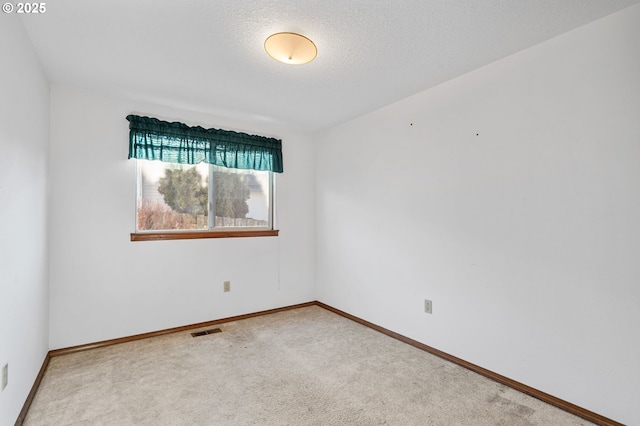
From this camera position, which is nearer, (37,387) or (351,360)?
(37,387)

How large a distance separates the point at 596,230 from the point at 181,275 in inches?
137

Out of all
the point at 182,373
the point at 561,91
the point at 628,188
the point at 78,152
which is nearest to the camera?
the point at 628,188

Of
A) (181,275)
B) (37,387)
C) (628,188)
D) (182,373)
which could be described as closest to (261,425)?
(182,373)

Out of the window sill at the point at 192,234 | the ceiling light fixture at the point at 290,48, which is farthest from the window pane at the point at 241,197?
the ceiling light fixture at the point at 290,48

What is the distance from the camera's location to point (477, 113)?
2482mm

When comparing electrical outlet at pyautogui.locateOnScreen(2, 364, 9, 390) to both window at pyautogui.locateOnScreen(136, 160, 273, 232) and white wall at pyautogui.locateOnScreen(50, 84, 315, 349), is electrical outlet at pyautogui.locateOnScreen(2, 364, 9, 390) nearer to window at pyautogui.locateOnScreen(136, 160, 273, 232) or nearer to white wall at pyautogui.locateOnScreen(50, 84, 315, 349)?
white wall at pyautogui.locateOnScreen(50, 84, 315, 349)

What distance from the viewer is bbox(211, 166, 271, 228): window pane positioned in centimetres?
366

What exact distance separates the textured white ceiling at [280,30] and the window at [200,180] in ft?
1.53

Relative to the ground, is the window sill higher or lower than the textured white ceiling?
lower

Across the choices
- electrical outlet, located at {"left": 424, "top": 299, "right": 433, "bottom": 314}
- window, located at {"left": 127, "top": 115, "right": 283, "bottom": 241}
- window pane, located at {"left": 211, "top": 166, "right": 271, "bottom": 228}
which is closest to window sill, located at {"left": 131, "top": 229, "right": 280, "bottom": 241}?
window, located at {"left": 127, "top": 115, "right": 283, "bottom": 241}

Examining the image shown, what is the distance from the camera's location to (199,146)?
3.40 m

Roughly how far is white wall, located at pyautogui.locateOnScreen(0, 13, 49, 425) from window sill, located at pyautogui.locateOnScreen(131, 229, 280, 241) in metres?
0.78

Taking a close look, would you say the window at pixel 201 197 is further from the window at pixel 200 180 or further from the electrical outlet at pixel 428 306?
the electrical outlet at pixel 428 306

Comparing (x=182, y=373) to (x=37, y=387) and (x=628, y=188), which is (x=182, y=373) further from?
(x=628, y=188)
